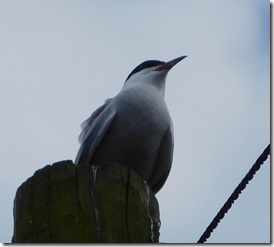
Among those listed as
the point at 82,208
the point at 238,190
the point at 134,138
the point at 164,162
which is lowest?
the point at 164,162

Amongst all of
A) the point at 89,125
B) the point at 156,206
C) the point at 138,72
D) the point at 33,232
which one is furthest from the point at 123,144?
the point at 33,232

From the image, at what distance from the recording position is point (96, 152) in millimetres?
5461

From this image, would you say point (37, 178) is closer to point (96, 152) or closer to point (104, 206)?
point (104, 206)

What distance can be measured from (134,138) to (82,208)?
237 centimetres

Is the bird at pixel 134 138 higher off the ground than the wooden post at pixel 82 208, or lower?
lower

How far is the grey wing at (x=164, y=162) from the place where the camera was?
5.50 m

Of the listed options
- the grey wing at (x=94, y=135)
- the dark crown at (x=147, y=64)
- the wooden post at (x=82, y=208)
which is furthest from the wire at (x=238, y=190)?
the dark crown at (x=147, y=64)

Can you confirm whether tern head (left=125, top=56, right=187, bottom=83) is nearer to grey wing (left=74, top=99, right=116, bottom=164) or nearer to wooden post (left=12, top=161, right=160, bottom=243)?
grey wing (left=74, top=99, right=116, bottom=164)

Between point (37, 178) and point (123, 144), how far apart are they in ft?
7.43

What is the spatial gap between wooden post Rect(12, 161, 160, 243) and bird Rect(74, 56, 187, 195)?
6.93ft

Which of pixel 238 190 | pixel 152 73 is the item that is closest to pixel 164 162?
pixel 152 73

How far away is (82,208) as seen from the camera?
9.93ft

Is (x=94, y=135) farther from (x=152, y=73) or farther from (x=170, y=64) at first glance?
(x=170, y=64)

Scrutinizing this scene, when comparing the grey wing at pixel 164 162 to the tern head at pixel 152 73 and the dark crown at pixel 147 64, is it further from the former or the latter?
the dark crown at pixel 147 64
